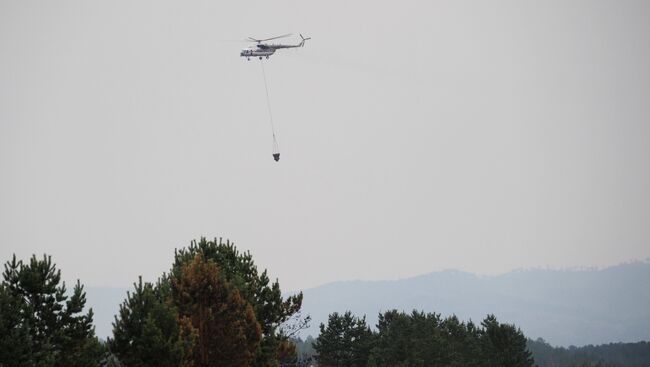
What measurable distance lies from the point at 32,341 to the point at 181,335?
7027 millimetres

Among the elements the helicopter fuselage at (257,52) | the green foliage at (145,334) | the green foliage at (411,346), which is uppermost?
the helicopter fuselage at (257,52)

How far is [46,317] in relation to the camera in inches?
1209

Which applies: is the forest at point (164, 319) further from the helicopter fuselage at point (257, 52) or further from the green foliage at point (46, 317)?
the helicopter fuselage at point (257, 52)

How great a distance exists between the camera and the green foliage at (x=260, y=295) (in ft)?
149

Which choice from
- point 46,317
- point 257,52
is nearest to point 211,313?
point 46,317

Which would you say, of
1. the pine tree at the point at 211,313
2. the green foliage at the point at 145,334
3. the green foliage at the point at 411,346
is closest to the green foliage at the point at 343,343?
the green foliage at the point at 411,346

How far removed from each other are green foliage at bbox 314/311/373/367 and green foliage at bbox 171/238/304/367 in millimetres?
38937

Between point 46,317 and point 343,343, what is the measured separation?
6250 cm

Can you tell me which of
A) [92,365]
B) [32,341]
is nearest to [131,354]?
[92,365]

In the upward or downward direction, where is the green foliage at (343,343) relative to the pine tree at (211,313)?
upward

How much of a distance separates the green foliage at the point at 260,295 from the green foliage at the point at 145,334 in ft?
38.4

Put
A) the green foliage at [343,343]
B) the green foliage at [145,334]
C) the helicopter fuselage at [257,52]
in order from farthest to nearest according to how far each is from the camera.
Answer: the green foliage at [343,343], the helicopter fuselage at [257,52], the green foliage at [145,334]

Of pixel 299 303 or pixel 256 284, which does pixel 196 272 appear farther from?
pixel 299 303

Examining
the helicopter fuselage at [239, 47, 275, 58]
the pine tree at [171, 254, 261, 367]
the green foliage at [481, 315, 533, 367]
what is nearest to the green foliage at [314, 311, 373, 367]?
the green foliage at [481, 315, 533, 367]
